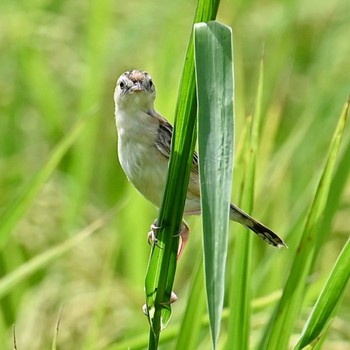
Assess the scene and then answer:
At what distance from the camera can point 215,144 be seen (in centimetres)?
176

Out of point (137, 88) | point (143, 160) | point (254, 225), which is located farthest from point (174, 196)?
point (137, 88)

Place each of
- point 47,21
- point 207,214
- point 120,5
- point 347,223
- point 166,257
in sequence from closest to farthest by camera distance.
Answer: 1. point 207,214
2. point 166,257
3. point 347,223
4. point 47,21
5. point 120,5

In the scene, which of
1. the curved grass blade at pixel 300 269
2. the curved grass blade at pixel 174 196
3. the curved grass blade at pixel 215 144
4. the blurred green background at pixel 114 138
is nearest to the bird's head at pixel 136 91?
the blurred green background at pixel 114 138

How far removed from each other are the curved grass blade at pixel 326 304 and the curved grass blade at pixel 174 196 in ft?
0.99

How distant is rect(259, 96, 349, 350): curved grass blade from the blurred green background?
511mm

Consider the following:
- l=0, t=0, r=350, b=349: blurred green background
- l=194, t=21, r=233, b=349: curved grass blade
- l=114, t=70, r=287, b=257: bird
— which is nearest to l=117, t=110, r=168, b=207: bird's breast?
l=114, t=70, r=287, b=257: bird

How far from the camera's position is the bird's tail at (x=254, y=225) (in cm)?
252

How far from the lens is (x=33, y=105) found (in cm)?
520

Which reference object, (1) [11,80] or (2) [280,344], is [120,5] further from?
(2) [280,344]

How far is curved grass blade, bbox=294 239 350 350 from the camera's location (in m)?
2.09

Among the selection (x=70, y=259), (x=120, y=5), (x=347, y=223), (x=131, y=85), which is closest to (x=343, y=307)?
(x=347, y=223)

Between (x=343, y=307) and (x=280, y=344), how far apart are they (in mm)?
1907

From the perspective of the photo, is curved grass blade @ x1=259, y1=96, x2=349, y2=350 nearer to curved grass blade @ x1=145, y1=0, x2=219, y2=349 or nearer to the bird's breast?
curved grass blade @ x1=145, y1=0, x2=219, y2=349

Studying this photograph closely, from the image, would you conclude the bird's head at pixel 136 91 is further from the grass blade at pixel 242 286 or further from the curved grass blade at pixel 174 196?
the curved grass blade at pixel 174 196
